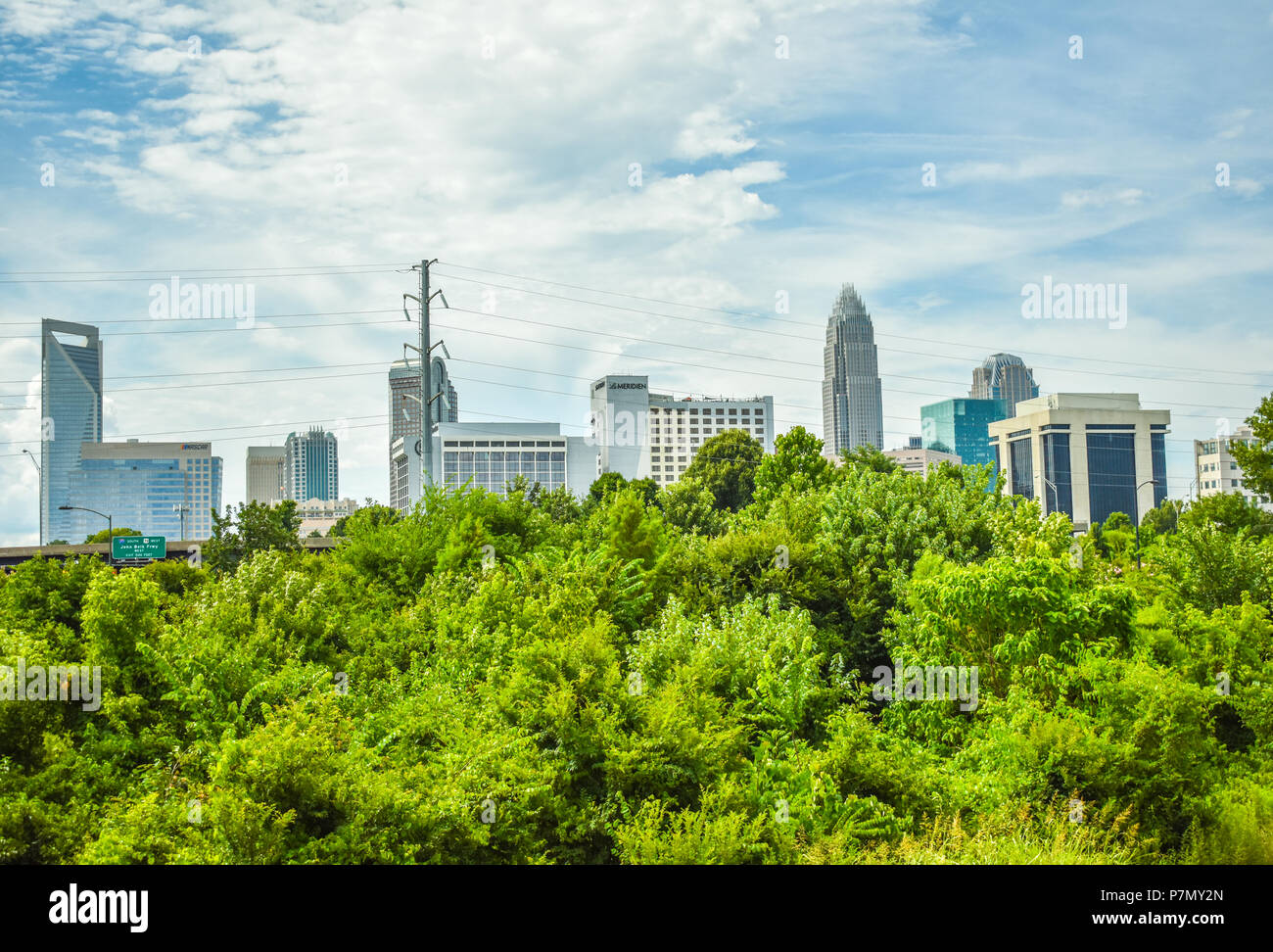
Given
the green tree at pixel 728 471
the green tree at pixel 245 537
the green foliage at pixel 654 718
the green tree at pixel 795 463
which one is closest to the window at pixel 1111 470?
the green tree at pixel 728 471

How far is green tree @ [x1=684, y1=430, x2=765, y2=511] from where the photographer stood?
284ft

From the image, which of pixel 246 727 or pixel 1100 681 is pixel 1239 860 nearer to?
pixel 1100 681

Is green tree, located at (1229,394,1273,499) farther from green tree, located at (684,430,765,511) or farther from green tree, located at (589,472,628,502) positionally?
green tree, located at (589,472,628,502)

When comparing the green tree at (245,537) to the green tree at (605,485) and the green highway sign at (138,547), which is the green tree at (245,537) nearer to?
the green highway sign at (138,547)

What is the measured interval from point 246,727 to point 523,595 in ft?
33.1

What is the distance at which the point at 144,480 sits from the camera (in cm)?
18112

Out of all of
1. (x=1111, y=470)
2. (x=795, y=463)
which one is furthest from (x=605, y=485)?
(x=1111, y=470)

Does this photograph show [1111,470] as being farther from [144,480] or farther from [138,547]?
[144,480]

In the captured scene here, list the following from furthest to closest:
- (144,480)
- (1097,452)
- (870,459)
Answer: (144,480) < (1097,452) < (870,459)

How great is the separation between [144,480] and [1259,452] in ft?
622

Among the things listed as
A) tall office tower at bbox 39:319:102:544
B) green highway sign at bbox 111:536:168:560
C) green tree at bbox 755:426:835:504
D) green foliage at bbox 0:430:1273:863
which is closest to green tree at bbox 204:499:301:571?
green highway sign at bbox 111:536:168:560

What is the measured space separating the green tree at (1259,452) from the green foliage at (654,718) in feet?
15.8

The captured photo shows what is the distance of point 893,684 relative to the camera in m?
26.7
